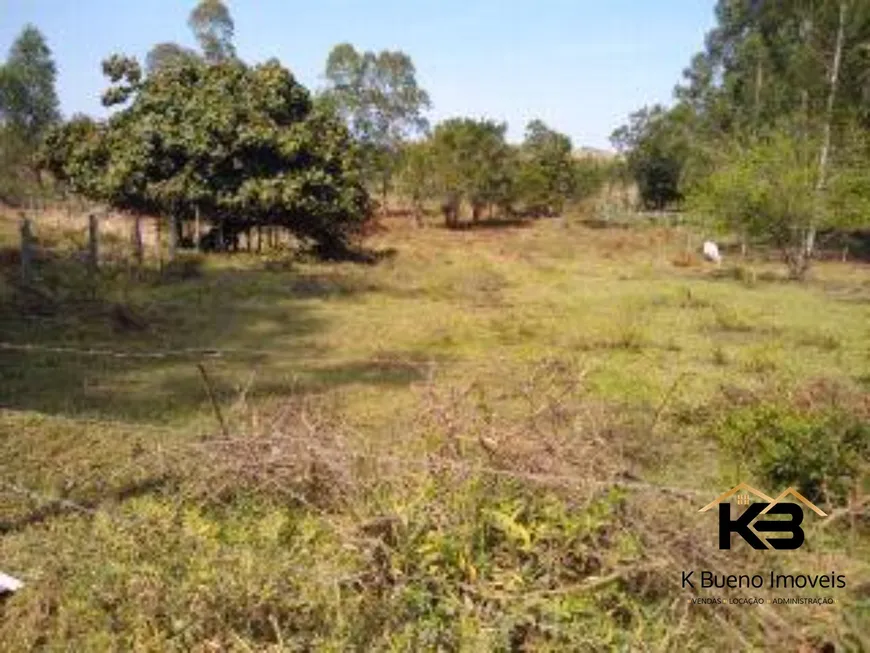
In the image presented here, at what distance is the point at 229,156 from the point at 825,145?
1555 cm

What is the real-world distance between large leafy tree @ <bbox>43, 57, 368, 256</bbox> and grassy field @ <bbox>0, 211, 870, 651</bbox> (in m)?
10.3

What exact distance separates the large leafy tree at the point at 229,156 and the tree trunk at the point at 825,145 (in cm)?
1113

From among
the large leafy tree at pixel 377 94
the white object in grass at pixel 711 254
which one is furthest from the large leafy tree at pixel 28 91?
the white object in grass at pixel 711 254

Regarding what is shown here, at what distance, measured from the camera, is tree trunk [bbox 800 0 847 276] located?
855 inches

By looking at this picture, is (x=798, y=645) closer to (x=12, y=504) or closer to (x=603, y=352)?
(x=12, y=504)

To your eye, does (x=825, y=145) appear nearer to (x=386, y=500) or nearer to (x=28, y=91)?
(x=386, y=500)

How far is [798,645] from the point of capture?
3.78 metres

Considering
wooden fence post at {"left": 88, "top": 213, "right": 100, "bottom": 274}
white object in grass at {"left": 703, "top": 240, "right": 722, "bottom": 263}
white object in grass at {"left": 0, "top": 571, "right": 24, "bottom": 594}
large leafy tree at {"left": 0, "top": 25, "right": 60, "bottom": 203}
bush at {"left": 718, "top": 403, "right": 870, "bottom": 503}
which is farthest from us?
large leafy tree at {"left": 0, "top": 25, "right": 60, "bottom": 203}

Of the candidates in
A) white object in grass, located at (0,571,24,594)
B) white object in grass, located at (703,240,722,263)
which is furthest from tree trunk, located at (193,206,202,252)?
white object in grass, located at (0,571,24,594)

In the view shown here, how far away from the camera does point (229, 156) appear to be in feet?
70.0

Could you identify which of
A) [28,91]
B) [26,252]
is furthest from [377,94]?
[26,252]

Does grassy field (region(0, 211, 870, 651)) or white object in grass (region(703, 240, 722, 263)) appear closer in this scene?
grassy field (region(0, 211, 870, 651))

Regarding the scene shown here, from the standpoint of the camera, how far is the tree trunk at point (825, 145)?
2172 cm

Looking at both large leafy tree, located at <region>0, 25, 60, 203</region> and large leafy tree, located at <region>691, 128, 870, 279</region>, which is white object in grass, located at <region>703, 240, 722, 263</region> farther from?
large leafy tree, located at <region>0, 25, 60, 203</region>
